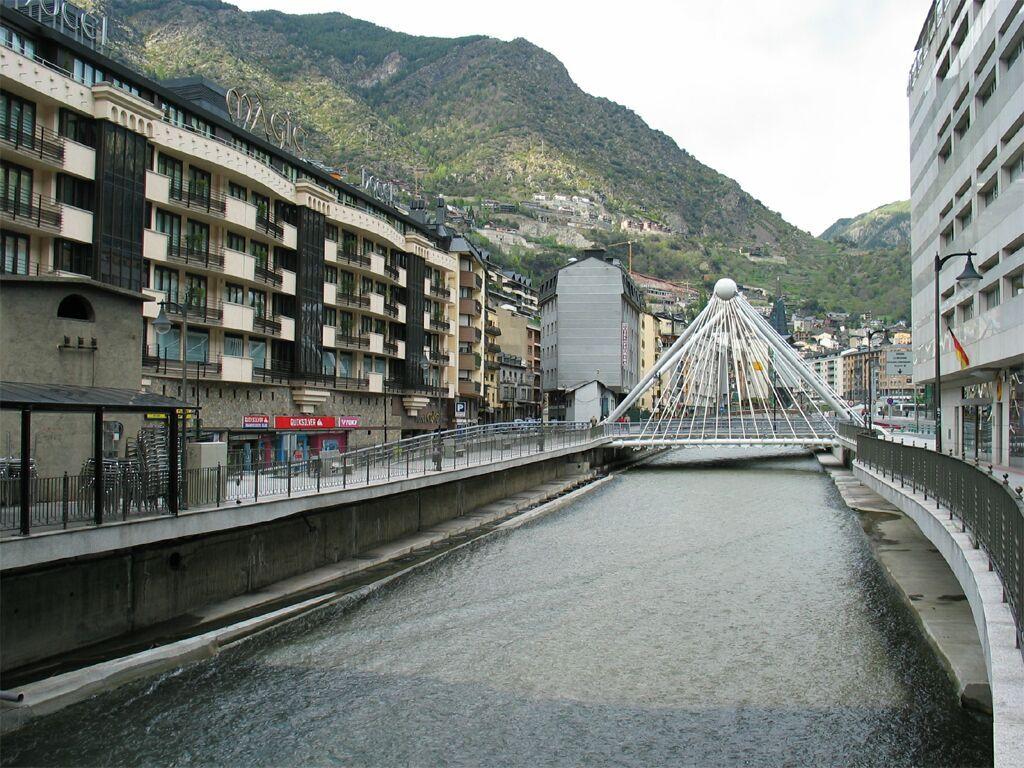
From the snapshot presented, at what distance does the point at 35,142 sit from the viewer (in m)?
27.5

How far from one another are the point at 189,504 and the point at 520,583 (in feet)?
34.4

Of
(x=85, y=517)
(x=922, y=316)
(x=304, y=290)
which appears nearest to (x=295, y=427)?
(x=304, y=290)

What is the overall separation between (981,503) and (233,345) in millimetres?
33243

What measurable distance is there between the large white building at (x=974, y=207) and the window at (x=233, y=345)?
104 feet

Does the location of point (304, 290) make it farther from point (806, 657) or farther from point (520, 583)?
point (806, 657)

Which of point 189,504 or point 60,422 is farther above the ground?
point 60,422

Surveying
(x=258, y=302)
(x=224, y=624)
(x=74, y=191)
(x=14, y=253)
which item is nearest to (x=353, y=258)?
(x=258, y=302)

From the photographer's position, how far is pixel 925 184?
50.3m

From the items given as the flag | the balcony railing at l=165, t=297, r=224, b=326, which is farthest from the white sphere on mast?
the balcony railing at l=165, t=297, r=224, b=326

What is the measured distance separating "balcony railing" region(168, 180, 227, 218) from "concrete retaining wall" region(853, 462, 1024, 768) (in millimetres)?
29580

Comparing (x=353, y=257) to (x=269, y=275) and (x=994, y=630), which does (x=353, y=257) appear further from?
(x=994, y=630)

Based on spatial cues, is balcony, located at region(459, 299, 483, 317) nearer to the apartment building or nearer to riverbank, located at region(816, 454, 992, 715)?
the apartment building

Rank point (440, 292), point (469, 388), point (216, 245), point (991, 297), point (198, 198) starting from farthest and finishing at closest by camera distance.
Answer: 1. point (469, 388)
2. point (440, 292)
3. point (216, 245)
4. point (991, 297)
5. point (198, 198)

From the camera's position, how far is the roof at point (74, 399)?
13.8 metres
